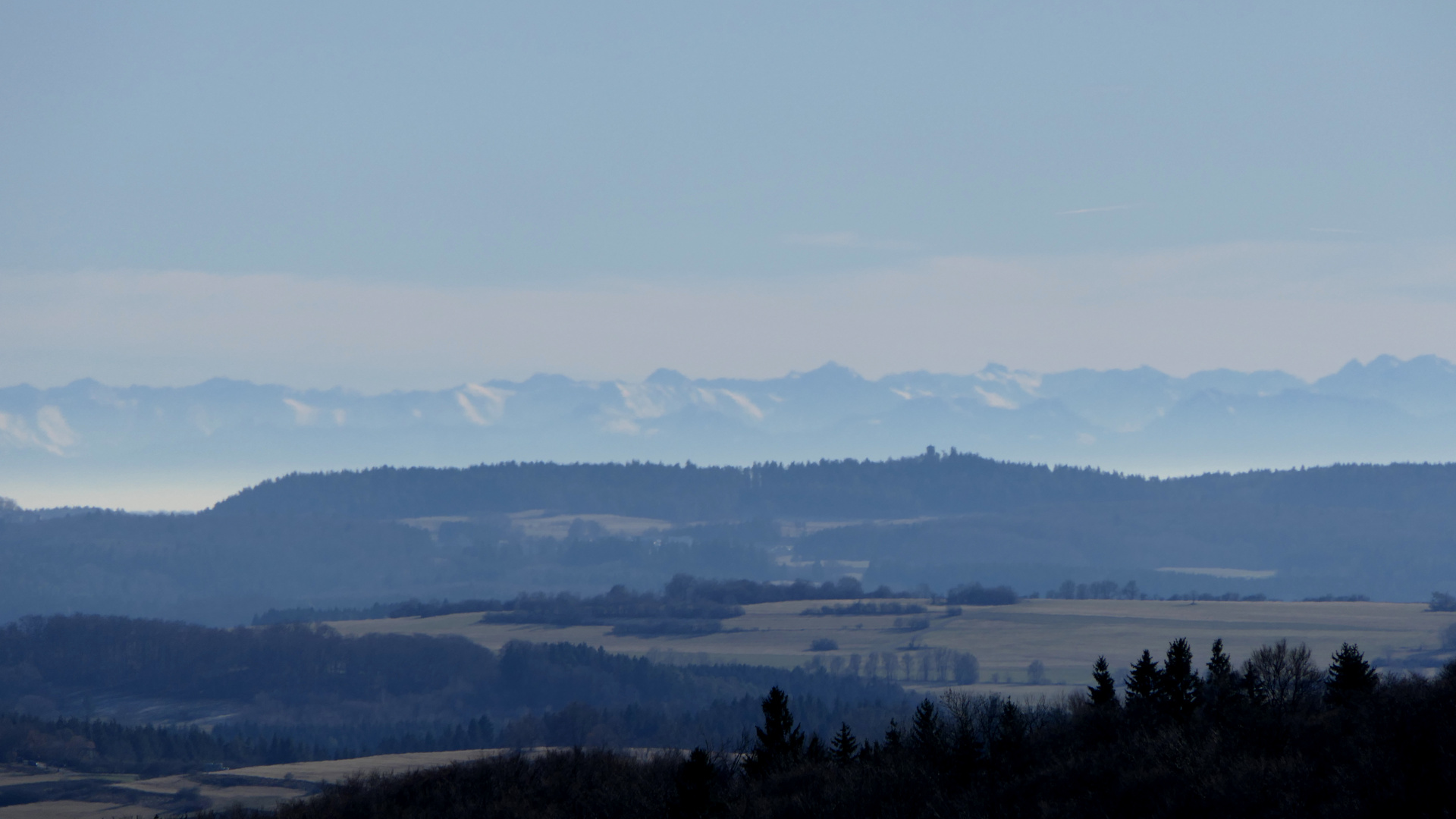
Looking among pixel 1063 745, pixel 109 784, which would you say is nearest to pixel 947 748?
pixel 1063 745

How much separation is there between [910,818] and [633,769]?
28392 millimetres

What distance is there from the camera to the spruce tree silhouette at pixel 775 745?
72688 mm

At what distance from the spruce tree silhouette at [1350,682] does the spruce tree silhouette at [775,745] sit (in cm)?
2487

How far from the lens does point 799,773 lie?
68.3m

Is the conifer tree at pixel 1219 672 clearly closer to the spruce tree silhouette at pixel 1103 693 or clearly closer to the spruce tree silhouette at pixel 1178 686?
the spruce tree silhouette at pixel 1178 686

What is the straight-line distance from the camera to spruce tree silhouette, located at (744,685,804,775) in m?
72.7

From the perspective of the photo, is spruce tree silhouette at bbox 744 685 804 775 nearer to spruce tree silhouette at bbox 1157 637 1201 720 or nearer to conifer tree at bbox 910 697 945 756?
conifer tree at bbox 910 697 945 756

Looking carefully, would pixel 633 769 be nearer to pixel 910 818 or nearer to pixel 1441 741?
pixel 910 818

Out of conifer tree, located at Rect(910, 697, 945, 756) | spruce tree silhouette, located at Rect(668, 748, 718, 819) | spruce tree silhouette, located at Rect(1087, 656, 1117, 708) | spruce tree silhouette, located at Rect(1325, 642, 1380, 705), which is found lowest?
spruce tree silhouette, located at Rect(668, 748, 718, 819)

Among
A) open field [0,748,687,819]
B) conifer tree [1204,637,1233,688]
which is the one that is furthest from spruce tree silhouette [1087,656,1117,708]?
open field [0,748,687,819]

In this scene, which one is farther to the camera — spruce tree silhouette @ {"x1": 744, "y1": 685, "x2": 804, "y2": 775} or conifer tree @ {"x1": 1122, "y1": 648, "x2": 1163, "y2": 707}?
spruce tree silhouette @ {"x1": 744, "y1": 685, "x2": 804, "y2": 775}

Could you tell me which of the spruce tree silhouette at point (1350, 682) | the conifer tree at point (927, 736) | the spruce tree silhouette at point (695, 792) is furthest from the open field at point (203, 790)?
the spruce tree silhouette at point (1350, 682)

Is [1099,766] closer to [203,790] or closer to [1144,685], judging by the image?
[1144,685]

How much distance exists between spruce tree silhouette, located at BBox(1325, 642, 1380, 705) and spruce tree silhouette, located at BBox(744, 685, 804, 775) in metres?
24.9
